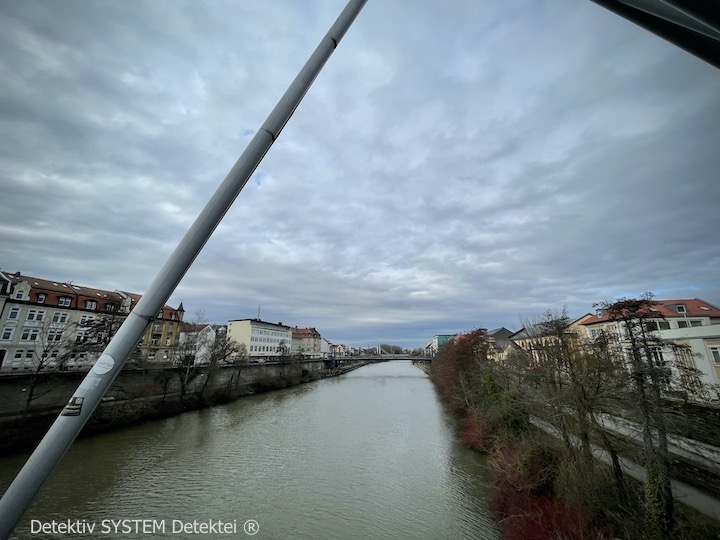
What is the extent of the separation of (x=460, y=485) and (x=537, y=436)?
3943 millimetres

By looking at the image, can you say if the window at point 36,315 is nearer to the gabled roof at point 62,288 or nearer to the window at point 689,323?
the gabled roof at point 62,288

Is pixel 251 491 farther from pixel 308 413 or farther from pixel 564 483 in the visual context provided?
pixel 308 413

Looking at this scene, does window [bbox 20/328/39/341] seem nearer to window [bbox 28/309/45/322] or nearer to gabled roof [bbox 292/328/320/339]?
window [bbox 28/309/45/322]

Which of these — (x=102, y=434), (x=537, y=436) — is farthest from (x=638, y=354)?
(x=102, y=434)

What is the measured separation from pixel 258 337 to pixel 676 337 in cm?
6666

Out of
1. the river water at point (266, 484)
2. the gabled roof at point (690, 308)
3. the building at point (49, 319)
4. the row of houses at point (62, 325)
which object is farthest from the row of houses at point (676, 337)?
the building at point (49, 319)

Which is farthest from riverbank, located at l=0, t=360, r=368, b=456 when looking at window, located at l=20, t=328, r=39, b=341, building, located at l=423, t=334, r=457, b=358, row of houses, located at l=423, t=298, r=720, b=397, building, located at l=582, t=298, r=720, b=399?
building, located at l=423, t=334, r=457, b=358

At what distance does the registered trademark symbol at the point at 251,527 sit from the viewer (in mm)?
9345

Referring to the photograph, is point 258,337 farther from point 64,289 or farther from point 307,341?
point 64,289

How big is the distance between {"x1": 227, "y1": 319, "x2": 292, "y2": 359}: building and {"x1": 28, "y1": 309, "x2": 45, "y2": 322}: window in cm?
3589

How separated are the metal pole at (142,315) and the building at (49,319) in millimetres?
24507

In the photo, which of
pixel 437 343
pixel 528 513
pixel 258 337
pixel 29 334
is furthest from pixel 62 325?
pixel 437 343

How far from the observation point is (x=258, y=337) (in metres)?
71.3

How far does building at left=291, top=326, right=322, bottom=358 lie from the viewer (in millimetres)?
97394
